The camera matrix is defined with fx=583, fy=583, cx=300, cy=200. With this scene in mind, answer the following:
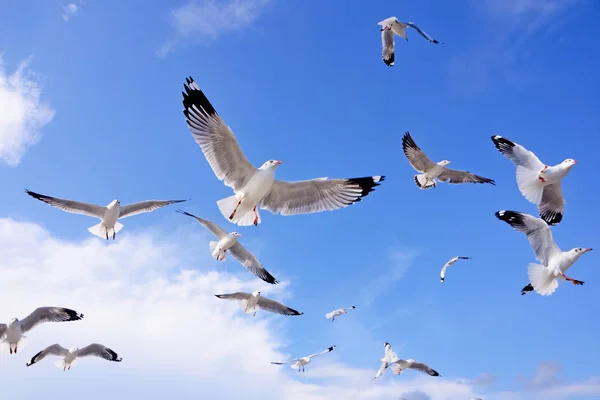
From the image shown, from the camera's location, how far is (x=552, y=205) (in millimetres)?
9227

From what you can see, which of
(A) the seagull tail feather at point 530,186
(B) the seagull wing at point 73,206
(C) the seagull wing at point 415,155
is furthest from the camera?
(C) the seagull wing at point 415,155

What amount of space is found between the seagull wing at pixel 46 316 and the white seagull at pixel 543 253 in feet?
25.1

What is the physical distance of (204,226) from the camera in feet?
33.0

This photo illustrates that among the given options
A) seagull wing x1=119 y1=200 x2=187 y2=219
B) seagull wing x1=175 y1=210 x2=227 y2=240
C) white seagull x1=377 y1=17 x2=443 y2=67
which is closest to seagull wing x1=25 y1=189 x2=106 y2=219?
seagull wing x1=119 y1=200 x2=187 y2=219

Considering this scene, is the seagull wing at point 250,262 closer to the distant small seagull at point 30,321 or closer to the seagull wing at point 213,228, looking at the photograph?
the seagull wing at point 213,228

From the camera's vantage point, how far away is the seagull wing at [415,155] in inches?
442

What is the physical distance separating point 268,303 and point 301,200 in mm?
4523

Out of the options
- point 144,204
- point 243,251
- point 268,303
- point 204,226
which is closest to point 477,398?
point 268,303

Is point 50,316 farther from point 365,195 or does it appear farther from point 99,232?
point 365,195

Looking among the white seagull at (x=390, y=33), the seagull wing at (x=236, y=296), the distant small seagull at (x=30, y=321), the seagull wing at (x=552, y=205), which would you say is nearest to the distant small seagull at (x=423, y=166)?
the white seagull at (x=390, y=33)

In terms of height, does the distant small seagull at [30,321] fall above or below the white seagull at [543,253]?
below

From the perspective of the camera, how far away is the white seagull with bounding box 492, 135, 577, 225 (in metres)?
8.66

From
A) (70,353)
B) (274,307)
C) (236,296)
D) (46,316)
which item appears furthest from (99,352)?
(274,307)

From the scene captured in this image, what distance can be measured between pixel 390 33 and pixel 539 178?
5048 mm
